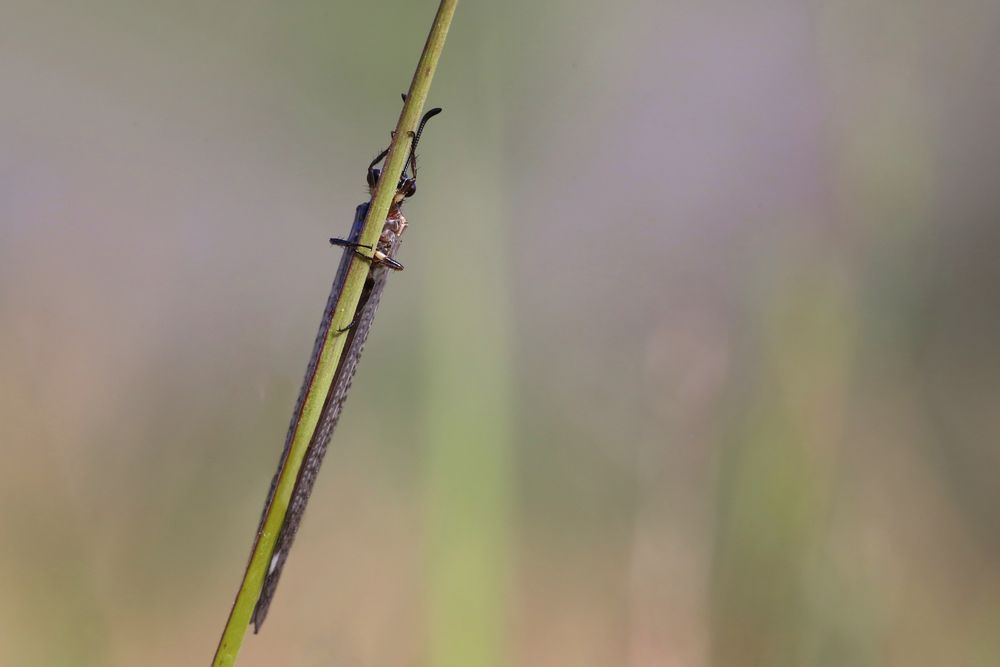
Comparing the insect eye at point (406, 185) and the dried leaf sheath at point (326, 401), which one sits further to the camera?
the insect eye at point (406, 185)

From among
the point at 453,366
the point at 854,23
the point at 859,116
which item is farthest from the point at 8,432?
the point at 854,23

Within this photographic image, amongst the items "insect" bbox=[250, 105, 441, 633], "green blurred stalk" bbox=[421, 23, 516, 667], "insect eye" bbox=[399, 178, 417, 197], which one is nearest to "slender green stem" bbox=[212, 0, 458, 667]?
"insect" bbox=[250, 105, 441, 633]

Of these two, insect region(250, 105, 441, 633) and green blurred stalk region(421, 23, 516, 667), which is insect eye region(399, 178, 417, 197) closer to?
insect region(250, 105, 441, 633)

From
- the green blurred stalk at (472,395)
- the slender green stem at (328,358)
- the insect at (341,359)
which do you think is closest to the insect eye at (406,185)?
the insect at (341,359)

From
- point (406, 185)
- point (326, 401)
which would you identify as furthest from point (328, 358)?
point (406, 185)

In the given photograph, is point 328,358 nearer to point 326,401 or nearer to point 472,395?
point 326,401

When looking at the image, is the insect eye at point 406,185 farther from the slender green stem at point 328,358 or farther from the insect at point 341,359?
the slender green stem at point 328,358

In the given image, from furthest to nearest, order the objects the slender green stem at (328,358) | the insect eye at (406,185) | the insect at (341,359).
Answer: the insect eye at (406,185) < the insect at (341,359) < the slender green stem at (328,358)
